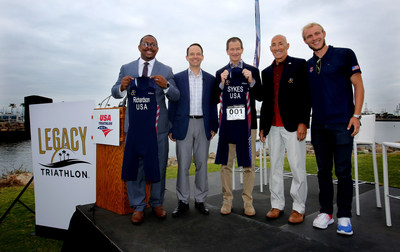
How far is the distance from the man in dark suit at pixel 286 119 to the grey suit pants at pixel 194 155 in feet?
2.24

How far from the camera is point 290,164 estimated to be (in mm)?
2398

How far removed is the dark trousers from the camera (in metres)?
2.09

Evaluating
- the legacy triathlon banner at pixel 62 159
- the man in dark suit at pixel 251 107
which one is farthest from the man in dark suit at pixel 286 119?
the legacy triathlon banner at pixel 62 159

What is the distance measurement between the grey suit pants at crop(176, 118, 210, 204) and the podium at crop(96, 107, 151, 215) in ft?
1.30

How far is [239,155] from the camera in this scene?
248cm

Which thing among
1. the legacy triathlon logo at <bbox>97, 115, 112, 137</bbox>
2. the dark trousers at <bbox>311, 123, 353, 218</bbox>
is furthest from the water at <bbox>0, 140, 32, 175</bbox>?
the dark trousers at <bbox>311, 123, 353, 218</bbox>

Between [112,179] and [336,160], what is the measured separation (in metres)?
2.23

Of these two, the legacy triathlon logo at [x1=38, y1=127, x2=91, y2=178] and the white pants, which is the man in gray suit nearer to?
the legacy triathlon logo at [x1=38, y1=127, x2=91, y2=178]

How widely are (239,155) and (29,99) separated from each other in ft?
→ 9.81

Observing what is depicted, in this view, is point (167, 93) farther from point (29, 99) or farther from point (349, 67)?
point (29, 99)

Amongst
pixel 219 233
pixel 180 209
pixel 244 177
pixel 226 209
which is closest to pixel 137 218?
pixel 180 209

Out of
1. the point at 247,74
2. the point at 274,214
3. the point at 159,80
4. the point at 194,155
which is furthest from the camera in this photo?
the point at 194,155

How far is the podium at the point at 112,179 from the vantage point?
8.00 ft

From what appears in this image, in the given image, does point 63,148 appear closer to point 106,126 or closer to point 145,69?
point 106,126
